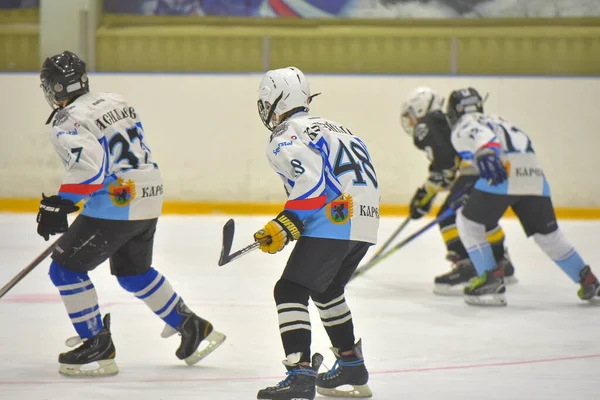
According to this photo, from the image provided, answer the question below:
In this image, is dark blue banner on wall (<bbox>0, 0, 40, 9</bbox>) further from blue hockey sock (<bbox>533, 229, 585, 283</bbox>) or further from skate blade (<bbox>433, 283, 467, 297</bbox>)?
blue hockey sock (<bbox>533, 229, 585, 283</bbox>)

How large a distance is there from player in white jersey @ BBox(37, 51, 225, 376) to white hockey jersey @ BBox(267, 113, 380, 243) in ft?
2.28

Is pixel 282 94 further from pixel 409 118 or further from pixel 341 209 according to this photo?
pixel 409 118

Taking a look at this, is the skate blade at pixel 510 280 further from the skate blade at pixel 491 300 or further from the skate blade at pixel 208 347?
the skate blade at pixel 208 347

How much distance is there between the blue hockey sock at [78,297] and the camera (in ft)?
11.8

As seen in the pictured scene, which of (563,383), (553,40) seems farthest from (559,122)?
(563,383)

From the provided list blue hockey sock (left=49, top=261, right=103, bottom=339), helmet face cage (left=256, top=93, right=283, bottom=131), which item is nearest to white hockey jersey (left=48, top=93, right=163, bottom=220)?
blue hockey sock (left=49, top=261, right=103, bottom=339)

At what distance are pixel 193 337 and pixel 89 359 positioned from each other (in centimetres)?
42

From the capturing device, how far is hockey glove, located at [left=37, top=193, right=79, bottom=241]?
3457 millimetres

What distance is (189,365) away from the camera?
3.84 m

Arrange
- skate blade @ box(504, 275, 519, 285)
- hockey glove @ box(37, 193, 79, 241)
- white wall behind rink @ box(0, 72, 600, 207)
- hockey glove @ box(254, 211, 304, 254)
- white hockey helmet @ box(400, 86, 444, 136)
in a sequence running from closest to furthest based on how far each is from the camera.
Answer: hockey glove @ box(254, 211, 304, 254) → hockey glove @ box(37, 193, 79, 241) → skate blade @ box(504, 275, 519, 285) → white hockey helmet @ box(400, 86, 444, 136) → white wall behind rink @ box(0, 72, 600, 207)

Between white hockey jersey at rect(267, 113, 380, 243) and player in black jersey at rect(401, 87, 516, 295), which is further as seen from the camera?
player in black jersey at rect(401, 87, 516, 295)

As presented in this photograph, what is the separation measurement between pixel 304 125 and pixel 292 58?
6827 mm

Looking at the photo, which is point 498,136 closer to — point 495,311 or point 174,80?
point 495,311

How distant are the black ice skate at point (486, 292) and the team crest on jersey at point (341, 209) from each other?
2.15 meters
